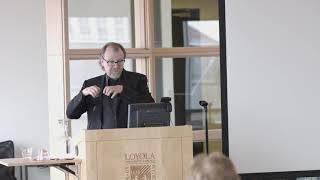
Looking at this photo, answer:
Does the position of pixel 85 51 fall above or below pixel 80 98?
above

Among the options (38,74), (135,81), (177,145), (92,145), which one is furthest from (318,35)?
(38,74)

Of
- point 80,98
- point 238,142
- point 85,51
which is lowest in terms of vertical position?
point 238,142

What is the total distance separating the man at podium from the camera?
450cm

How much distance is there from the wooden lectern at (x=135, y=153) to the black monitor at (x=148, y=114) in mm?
125

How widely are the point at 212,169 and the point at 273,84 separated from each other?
3451 millimetres

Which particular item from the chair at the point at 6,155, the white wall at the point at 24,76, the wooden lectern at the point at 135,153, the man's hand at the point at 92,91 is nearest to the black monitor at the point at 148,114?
the wooden lectern at the point at 135,153

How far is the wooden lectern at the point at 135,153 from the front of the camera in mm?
3912

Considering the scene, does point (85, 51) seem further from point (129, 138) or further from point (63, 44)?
point (129, 138)

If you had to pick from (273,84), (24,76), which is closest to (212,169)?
(273,84)

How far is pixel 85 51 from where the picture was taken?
6105 mm

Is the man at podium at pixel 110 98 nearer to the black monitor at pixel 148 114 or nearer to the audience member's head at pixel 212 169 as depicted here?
the black monitor at pixel 148 114

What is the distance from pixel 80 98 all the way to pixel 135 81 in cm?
43

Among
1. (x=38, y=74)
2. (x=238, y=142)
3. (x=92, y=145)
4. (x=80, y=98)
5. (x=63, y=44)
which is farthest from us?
(x=38, y=74)

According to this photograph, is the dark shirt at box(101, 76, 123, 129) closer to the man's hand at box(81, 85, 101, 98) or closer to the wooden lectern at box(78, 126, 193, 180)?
the man's hand at box(81, 85, 101, 98)
